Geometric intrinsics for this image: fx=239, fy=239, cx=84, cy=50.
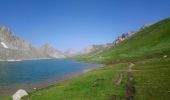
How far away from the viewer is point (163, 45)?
16400 cm

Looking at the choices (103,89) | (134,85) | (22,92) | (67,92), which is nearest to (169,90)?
(134,85)

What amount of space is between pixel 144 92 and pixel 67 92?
1786 centimetres

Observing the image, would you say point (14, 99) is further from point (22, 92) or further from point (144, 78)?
point (144, 78)

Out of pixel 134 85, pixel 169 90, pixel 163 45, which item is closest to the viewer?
pixel 169 90

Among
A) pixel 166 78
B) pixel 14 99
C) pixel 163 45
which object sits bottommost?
pixel 14 99

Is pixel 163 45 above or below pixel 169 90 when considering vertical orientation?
above

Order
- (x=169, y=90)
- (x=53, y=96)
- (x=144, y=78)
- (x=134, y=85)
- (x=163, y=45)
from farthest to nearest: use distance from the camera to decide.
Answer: (x=163, y=45), (x=144, y=78), (x=134, y=85), (x=53, y=96), (x=169, y=90)

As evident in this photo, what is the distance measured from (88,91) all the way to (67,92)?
5004 millimetres

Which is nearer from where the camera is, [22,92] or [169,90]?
[169,90]

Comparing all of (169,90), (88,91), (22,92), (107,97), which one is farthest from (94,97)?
(22,92)

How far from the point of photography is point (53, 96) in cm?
5331

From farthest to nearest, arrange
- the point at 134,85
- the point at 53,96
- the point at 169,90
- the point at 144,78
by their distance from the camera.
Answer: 1. the point at 144,78
2. the point at 134,85
3. the point at 53,96
4. the point at 169,90

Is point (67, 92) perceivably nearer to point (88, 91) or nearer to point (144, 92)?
point (88, 91)

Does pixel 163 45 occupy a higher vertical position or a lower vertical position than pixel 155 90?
higher
